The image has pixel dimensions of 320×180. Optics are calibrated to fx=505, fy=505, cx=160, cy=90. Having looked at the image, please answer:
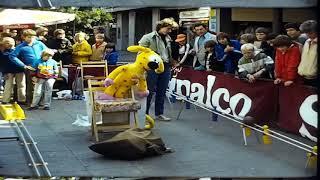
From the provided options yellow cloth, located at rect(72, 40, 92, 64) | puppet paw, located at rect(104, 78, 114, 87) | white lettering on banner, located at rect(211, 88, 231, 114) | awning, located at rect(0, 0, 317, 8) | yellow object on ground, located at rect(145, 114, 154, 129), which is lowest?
yellow object on ground, located at rect(145, 114, 154, 129)

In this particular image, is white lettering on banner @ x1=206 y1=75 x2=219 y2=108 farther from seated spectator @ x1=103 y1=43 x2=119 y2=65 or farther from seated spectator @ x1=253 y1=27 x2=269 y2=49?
seated spectator @ x1=103 y1=43 x2=119 y2=65

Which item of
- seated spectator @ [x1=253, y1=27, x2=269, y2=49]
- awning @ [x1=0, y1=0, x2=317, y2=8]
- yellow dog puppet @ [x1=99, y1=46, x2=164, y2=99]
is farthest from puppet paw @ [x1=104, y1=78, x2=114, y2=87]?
seated spectator @ [x1=253, y1=27, x2=269, y2=49]

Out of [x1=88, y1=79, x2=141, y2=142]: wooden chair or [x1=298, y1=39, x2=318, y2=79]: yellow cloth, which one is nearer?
[x1=298, y1=39, x2=318, y2=79]: yellow cloth

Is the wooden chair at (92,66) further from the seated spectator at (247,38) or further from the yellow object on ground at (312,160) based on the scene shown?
the yellow object on ground at (312,160)

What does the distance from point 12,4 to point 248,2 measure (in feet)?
3.06

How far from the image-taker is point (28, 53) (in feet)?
7.56

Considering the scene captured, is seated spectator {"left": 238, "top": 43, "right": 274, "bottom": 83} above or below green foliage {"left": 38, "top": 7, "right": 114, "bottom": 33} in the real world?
below

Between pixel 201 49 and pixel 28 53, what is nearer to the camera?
pixel 28 53

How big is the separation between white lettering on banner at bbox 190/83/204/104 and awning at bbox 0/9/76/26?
45.0 inches

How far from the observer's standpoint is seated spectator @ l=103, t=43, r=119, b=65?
7.46ft

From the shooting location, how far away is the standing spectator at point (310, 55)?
7.02 ft

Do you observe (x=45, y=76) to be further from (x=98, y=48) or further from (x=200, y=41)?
Result: (x=200, y=41)

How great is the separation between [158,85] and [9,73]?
79 centimetres

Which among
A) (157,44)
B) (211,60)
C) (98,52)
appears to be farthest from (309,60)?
(98,52)
